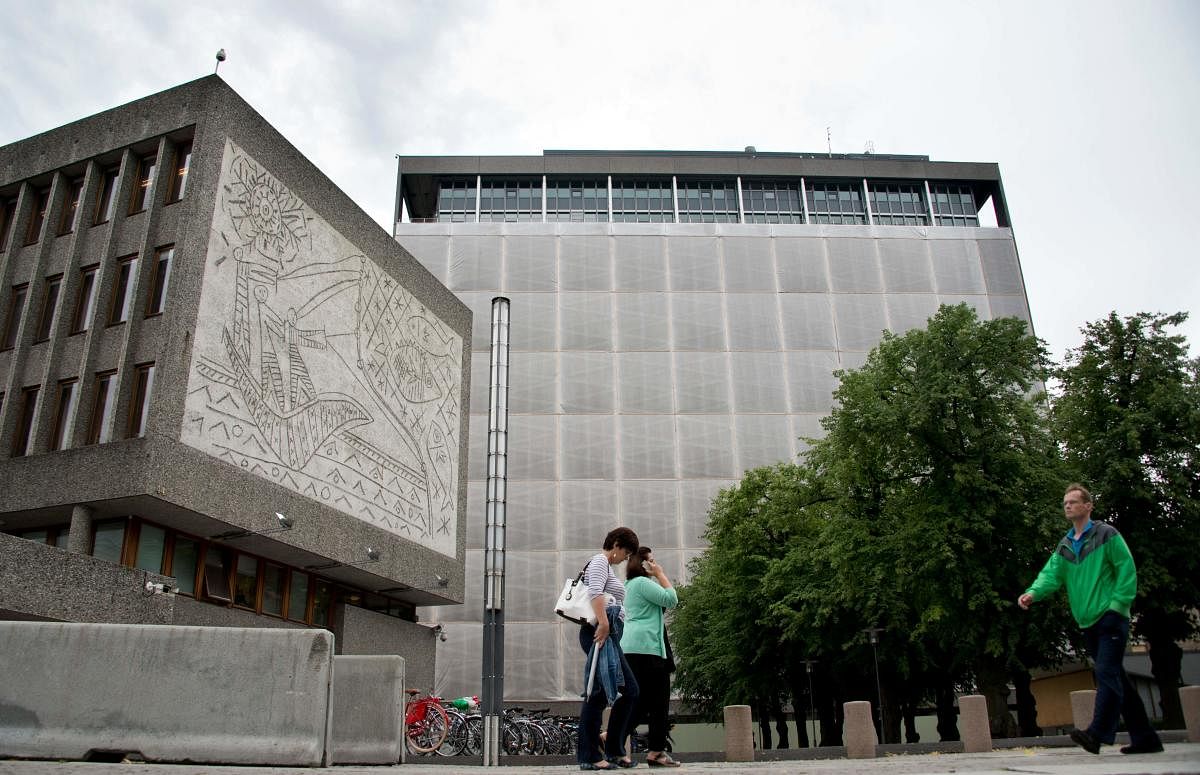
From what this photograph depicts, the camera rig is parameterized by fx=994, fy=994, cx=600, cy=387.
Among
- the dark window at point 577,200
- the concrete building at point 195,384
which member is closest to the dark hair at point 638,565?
the concrete building at point 195,384

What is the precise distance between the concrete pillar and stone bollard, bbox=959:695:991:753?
1612cm

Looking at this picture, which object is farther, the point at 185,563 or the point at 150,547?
the point at 185,563

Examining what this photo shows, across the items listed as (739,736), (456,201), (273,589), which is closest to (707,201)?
(456,201)

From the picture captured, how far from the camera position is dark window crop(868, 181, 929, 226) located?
5931cm

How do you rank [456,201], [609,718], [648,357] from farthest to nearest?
1. [456,201]
2. [648,357]
3. [609,718]

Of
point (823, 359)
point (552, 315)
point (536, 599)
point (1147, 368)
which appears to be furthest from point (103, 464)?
point (823, 359)

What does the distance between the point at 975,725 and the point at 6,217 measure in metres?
24.2

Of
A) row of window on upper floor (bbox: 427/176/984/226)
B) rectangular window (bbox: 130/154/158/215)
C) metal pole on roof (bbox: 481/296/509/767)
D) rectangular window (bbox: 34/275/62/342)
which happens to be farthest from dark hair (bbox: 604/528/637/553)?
row of window on upper floor (bbox: 427/176/984/226)

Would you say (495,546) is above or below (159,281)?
below

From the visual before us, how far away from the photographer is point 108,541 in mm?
19328

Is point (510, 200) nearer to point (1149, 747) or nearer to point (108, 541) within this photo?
point (108, 541)

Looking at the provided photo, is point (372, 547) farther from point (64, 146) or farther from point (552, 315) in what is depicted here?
point (552, 315)

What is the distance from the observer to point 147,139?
2242cm

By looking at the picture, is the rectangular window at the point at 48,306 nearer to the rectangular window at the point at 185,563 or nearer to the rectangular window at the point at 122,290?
the rectangular window at the point at 122,290
